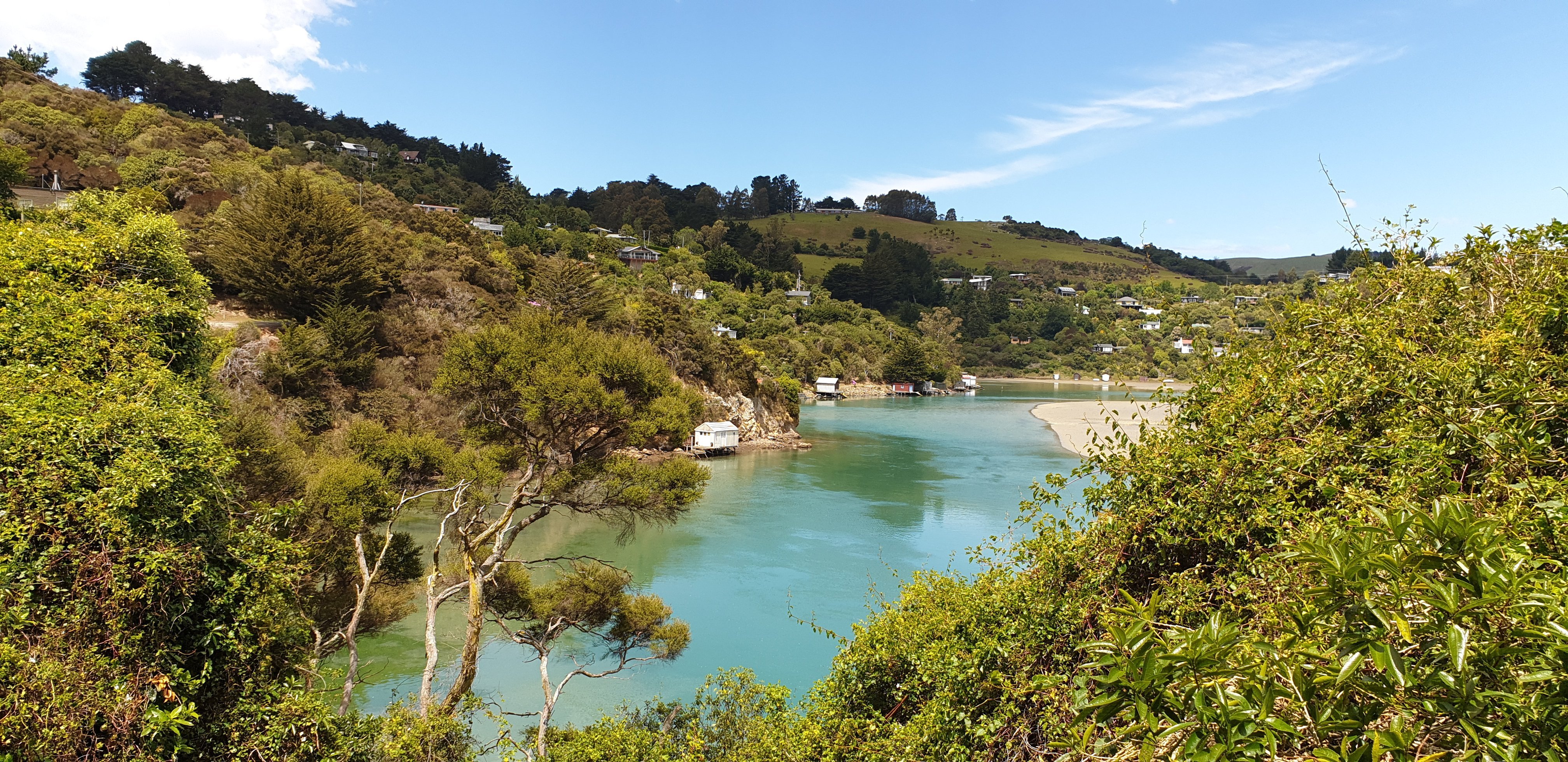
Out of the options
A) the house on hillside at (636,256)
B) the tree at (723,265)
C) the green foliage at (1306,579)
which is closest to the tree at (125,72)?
the house on hillside at (636,256)

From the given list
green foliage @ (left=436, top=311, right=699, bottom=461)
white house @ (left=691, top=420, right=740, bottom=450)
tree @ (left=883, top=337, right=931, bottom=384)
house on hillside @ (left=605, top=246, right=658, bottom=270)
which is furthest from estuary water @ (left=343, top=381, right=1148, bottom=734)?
house on hillside @ (left=605, top=246, right=658, bottom=270)

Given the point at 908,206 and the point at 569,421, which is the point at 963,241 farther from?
the point at 569,421

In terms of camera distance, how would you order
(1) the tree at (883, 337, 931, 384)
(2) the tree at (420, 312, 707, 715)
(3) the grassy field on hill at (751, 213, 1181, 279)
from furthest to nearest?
(3) the grassy field on hill at (751, 213, 1181, 279)
(1) the tree at (883, 337, 931, 384)
(2) the tree at (420, 312, 707, 715)

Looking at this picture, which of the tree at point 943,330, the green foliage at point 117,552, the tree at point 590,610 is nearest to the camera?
the green foliage at point 117,552

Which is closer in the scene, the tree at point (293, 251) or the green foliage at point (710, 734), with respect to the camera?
the green foliage at point (710, 734)

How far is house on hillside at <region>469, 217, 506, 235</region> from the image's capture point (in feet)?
184

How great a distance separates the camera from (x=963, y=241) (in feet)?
362

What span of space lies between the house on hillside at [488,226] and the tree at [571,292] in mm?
23500

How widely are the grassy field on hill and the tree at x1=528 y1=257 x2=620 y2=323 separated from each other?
68658mm

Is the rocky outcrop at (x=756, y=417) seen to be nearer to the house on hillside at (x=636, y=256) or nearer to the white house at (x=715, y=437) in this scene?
the white house at (x=715, y=437)

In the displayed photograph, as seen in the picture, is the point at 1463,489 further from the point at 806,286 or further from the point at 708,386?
the point at 806,286

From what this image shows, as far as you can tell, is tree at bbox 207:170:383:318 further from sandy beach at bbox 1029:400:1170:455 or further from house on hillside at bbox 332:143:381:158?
house on hillside at bbox 332:143:381:158

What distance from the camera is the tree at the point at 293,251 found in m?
21.2

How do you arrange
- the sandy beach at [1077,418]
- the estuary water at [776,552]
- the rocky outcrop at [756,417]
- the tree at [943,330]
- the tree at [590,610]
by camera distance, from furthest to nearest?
the tree at [943,330]
the rocky outcrop at [756,417]
the sandy beach at [1077,418]
the estuary water at [776,552]
the tree at [590,610]
